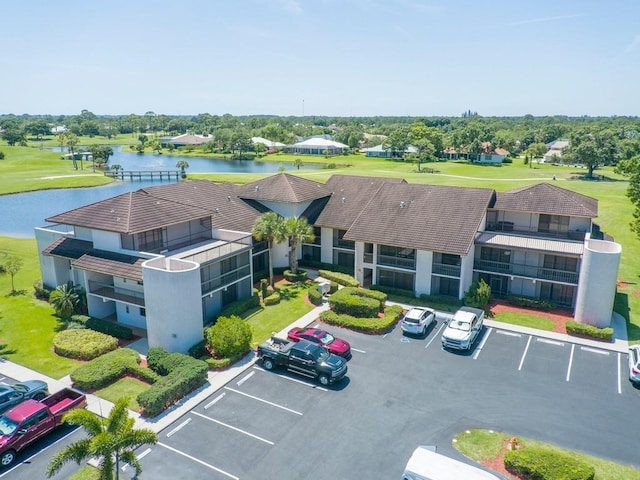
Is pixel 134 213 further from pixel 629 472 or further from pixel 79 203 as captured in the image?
pixel 79 203

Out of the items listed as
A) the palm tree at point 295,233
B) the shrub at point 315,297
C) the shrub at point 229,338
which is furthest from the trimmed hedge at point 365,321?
the palm tree at point 295,233

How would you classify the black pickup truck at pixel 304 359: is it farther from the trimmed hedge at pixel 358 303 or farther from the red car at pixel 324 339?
the trimmed hedge at pixel 358 303

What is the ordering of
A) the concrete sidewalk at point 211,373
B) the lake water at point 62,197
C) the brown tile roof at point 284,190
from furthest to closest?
1. the lake water at point 62,197
2. the brown tile roof at point 284,190
3. the concrete sidewalk at point 211,373

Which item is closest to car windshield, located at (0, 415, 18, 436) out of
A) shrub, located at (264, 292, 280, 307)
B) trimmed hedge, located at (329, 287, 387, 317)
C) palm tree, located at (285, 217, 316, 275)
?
shrub, located at (264, 292, 280, 307)

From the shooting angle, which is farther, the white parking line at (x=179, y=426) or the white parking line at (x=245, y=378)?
the white parking line at (x=245, y=378)

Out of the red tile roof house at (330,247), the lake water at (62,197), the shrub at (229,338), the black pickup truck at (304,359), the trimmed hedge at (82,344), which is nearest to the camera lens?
the black pickup truck at (304,359)

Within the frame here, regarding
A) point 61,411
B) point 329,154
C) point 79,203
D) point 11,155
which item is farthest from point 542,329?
point 11,155

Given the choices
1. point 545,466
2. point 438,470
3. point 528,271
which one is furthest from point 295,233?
point 545,466
